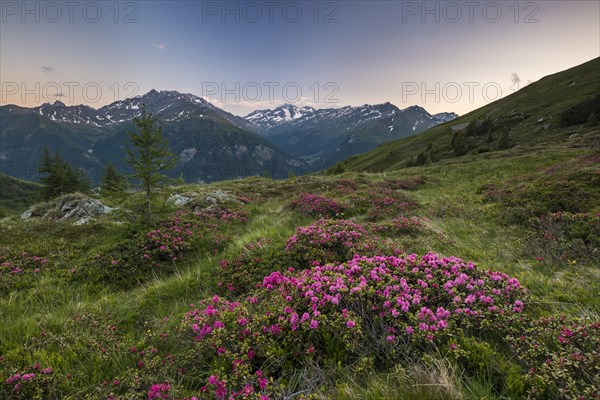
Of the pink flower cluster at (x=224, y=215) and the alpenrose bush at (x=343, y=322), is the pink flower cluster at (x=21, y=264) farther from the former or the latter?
the alpenrose bush at (x=343, y=322)

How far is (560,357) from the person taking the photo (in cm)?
300

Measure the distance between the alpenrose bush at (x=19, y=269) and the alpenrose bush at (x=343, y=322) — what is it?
6.40 metres

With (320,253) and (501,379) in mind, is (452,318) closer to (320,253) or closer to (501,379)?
(501,379)

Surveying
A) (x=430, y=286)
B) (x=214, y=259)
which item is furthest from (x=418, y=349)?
(x=214, y=259)

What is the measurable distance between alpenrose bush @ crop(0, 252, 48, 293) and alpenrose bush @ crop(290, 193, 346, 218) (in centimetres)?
938

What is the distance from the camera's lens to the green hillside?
49.5 meters

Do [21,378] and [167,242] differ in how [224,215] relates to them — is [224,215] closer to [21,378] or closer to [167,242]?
[167,242]

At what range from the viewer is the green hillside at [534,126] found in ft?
162

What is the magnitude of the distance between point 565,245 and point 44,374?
10791 mm

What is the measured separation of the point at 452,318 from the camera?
12.6ft

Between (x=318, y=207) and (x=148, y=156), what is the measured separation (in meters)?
7.53

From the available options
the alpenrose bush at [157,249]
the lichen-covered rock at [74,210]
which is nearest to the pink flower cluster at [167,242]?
→ the alpenrose bush at [157,249]

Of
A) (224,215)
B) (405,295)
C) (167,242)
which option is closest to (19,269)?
(167,242)

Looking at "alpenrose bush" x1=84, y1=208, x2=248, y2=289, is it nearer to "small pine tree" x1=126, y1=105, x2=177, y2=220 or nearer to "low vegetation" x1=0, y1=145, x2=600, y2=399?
"low vegetation" x1=0, y1=145, x2=600, y2=399
